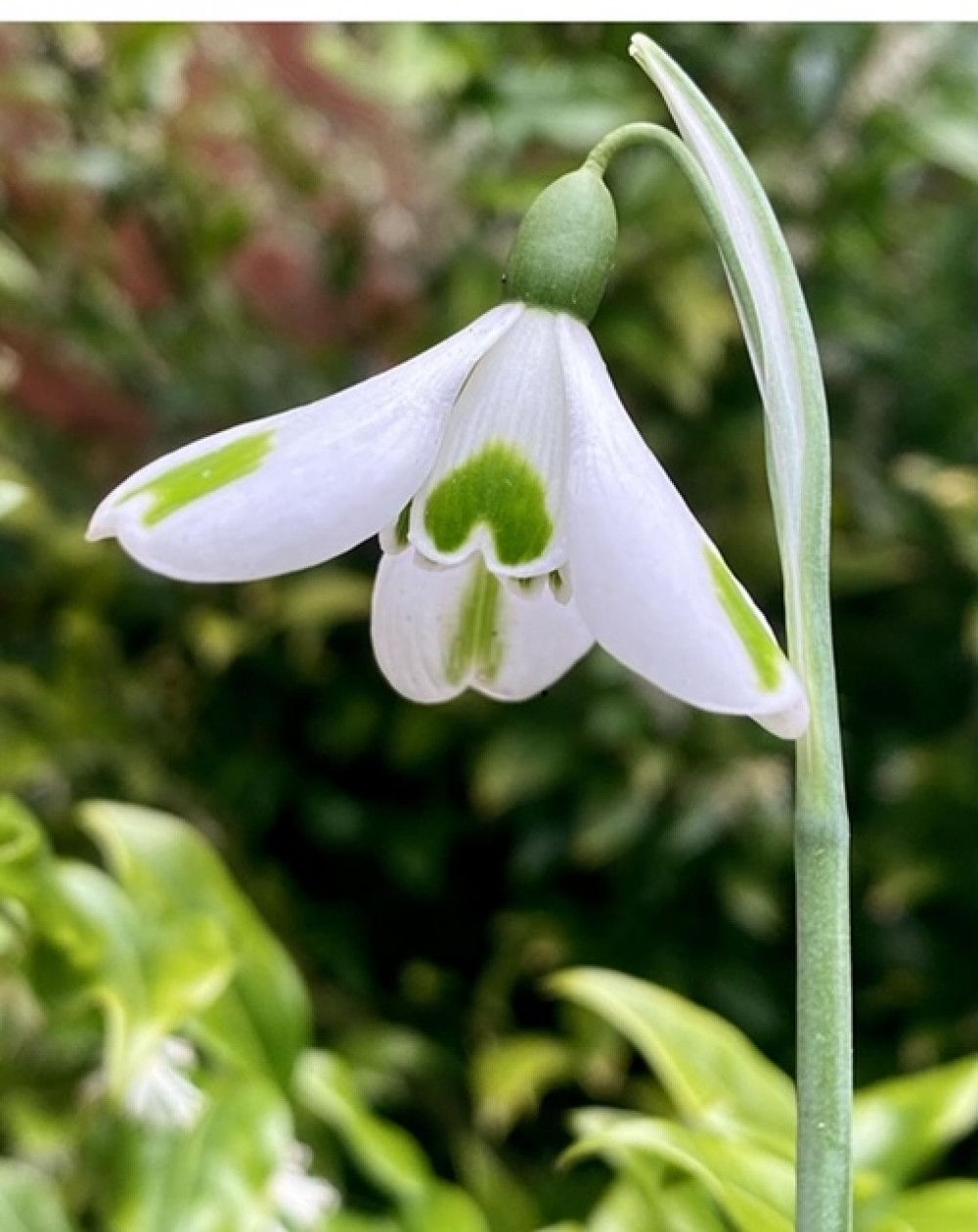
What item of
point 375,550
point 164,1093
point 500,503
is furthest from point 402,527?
point 375,550

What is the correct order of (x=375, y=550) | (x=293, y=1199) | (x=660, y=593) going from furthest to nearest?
(x=375, y=550) < (x=293, y=1199) < (x=660, y=593)

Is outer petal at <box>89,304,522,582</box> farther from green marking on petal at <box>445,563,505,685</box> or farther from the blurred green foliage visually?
the blurred green foliage

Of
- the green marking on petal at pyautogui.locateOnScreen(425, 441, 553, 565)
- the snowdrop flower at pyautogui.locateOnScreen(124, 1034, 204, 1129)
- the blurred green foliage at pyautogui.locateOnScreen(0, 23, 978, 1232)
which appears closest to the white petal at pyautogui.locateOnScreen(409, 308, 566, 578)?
the green marking on petal at pyautogui.locateOnScreen(425, 441, 553, 565)

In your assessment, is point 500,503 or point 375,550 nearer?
point 500,503

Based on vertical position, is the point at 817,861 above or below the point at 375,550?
below

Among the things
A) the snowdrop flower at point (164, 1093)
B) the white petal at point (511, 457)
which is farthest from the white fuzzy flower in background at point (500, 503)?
the snowdrop flower at point (164, 1093)

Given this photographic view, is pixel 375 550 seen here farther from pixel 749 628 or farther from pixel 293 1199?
pixel 749 628

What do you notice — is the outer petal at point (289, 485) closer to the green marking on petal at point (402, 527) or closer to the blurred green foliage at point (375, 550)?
the green marking on petal at point (402, 527)
